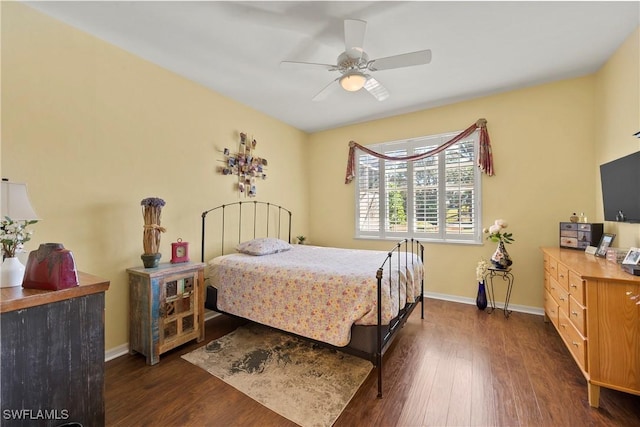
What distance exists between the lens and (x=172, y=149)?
2910 millimetres

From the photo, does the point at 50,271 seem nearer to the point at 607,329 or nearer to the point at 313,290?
the point at 313,290

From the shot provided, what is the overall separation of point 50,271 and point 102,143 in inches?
59.5

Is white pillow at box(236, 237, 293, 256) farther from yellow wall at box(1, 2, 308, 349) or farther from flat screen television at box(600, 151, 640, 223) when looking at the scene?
flat screen television at box(600, 151, 640, 223)

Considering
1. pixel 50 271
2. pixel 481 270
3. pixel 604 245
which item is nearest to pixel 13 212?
pixel 50 271

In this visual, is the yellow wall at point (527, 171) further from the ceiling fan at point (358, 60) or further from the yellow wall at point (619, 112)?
the ceiling fan at point (358, 60)

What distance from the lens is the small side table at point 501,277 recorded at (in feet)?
10.7

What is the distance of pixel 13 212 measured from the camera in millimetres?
1452

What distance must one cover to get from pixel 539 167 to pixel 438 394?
3000mm

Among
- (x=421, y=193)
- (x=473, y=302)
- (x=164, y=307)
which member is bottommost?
(x=473, y=302)

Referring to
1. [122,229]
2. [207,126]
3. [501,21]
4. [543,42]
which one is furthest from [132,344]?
[543,42]

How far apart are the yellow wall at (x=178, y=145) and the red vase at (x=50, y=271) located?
902 millimetres

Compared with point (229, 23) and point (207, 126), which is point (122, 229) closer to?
point (207, 126)

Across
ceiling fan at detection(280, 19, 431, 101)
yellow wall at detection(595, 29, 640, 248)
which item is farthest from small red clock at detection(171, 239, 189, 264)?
yellow wall at detection(595, 29, 640, 248)

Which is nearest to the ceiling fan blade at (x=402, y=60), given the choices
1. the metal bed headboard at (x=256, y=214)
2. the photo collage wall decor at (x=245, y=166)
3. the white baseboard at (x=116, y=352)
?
the photo collage wall decor at (x=245, y=166)
